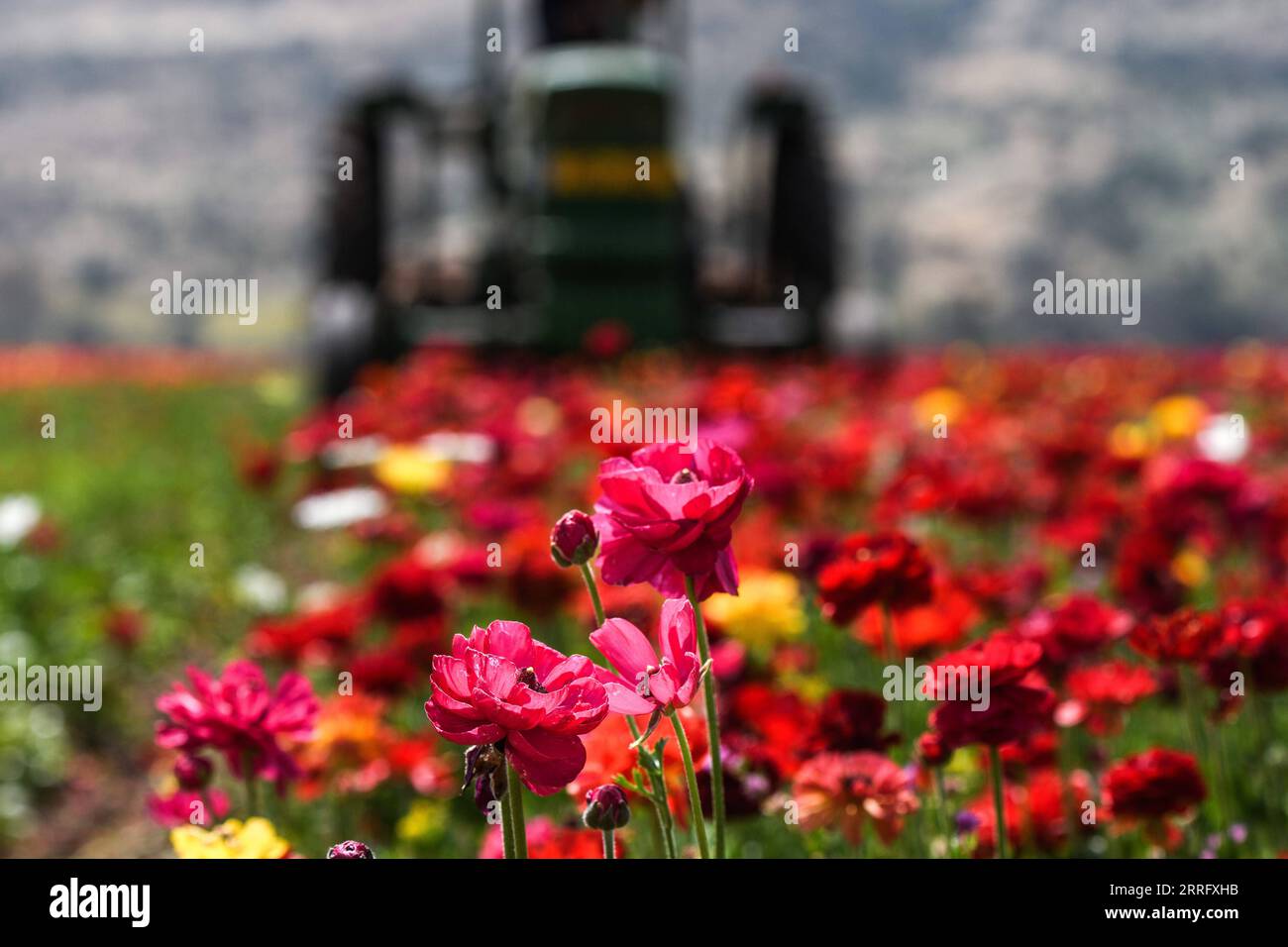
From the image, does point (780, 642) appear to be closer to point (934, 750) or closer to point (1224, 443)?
point (934, 750)

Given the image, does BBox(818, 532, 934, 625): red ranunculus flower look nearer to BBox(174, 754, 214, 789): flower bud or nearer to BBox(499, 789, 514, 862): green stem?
BBox(499, 789, 514, 862): green stem

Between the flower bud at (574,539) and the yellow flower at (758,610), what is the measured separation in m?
0.96

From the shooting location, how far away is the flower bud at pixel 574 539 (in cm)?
84

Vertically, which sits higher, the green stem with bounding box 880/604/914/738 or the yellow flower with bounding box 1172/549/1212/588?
the yellow flower with bounding box 1172/549/1212/588

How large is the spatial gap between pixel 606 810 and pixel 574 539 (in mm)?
175

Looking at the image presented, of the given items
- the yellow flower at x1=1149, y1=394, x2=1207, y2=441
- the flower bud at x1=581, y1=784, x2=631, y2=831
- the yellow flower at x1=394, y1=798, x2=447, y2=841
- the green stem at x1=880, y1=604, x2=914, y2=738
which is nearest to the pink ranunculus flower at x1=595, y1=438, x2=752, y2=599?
the flower bud at x1=581, y1=784, x2=631, y2=831

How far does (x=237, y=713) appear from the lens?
954 millimetres

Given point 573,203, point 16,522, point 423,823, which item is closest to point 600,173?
point 573,203

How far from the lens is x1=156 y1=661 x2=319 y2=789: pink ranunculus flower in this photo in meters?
0.95

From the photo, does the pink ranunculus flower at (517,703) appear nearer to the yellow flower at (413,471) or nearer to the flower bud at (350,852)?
the flower bud at (350,852)

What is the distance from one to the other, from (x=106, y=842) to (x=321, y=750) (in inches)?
40.7

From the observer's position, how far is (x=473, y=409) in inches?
166

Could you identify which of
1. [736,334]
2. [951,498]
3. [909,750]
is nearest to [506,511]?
[951,498]

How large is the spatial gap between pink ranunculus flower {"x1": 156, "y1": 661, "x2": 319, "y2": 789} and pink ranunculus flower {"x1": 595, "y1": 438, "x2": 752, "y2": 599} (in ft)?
0.96
